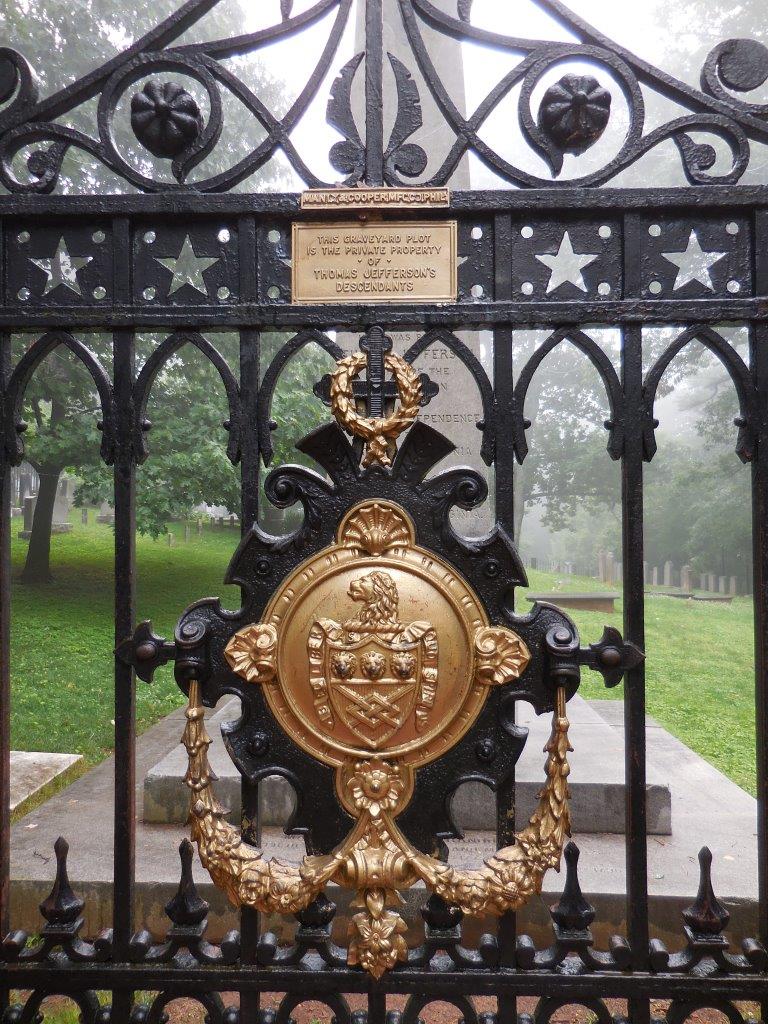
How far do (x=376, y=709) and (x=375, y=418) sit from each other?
0.83 meters

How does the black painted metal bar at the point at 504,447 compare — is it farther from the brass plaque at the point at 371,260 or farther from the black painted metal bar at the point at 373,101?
the black painted metal bar at the point at 373,101

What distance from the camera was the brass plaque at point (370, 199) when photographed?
1810 mm

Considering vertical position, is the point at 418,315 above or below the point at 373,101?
below

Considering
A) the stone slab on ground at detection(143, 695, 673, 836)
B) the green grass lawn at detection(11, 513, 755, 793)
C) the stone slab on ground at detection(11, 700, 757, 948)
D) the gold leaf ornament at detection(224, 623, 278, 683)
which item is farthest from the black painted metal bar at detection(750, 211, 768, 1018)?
the green grass lawn at detection(11, 513, 755, 793)

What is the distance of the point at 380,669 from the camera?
5.71ft

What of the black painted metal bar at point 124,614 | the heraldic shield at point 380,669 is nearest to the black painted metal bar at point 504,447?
the heraldic shield at point 380,669

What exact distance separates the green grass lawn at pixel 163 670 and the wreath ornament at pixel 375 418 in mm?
3862

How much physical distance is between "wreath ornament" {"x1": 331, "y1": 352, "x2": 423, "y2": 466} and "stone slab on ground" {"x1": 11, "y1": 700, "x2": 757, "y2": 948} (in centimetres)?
196

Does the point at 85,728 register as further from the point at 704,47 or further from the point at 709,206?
the point at 704,47

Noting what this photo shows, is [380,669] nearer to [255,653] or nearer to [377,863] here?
[255,653]

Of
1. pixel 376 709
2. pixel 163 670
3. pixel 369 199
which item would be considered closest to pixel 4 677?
pixel 376 709

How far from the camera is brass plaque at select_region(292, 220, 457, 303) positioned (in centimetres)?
185

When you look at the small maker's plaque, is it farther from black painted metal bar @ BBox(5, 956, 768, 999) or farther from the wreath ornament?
black painted metal bar @ BBox(5, 956, 768, 999)

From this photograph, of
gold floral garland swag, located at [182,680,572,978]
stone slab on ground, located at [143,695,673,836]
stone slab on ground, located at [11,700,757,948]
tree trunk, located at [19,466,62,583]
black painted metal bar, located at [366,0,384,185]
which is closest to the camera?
gold floral garland swag, located at [182,680,572,978]
